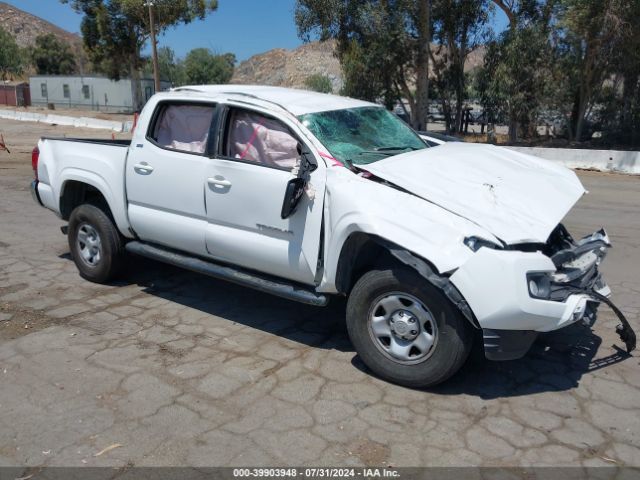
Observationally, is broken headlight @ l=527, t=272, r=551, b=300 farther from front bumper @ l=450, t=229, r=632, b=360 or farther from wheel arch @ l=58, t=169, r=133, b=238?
wheel arch @ l=58, t=169, r=133, b=238

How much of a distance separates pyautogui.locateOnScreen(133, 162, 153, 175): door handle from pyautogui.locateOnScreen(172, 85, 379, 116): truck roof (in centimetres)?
73

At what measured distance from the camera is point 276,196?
172 inches

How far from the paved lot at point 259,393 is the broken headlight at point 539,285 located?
29.6 inches

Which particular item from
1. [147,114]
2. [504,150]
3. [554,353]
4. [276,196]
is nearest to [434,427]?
[554,353]

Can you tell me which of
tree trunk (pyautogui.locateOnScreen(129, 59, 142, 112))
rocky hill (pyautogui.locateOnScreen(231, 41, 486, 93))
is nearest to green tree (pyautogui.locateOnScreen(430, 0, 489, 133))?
tree trunk (pyautogui.locateOnScreen(129, 59, 142, 112))

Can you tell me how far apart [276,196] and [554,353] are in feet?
7.84

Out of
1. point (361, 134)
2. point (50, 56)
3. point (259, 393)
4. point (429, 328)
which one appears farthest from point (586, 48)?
point (50, 56)

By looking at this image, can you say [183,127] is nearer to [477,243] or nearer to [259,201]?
[259,201]

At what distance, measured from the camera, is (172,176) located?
5.01 metres

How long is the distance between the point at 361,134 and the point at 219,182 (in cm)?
120

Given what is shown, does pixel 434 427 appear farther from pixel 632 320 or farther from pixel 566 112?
pixel 566 112

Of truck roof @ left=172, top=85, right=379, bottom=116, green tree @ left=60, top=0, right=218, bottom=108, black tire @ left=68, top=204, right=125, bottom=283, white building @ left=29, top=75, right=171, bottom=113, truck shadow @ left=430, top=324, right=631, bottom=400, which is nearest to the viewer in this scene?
truck shadow @ left=430, top=324, right=631, bottom=400

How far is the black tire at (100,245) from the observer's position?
569cm

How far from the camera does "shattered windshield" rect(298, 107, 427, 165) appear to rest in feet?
14.6
